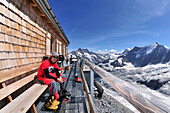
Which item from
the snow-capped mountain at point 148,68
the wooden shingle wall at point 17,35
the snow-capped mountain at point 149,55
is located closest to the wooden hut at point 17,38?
the wooden shingle wall at point 17,35

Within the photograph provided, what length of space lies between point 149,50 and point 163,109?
169m

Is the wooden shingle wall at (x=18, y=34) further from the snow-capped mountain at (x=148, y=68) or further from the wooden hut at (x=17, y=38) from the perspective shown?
the snow-capped mountain at (x=148, y=68)

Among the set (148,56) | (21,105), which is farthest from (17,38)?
(148,56)

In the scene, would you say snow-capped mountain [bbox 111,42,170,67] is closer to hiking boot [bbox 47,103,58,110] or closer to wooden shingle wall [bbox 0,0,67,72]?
wooden shingle wall [bbox 0,0,67,72]

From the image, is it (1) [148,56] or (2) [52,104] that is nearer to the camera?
(2) [52,104]

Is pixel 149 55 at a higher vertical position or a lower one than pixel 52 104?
higher

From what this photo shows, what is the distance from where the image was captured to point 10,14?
231cm

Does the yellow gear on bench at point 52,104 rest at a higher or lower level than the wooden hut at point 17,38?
lower

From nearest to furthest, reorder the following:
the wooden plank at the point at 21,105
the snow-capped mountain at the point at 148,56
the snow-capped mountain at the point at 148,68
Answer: the wooden plank at the point at 21,105
the snow-capped mountain at the point at 148,68
the snow-capped mountain at the point at 148,56

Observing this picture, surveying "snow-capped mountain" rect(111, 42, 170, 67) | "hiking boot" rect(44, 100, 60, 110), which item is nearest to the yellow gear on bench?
→ "hiking boot" rect(44, 100, 60, 110)

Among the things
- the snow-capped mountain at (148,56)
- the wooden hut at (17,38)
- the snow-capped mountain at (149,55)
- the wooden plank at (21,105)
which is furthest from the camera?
the snow-capped mountain at (148,56)

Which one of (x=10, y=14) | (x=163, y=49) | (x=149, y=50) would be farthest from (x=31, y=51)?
(x=149, y=50)

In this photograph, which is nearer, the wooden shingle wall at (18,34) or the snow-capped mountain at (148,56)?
the wooden shingle wall at (18,34)

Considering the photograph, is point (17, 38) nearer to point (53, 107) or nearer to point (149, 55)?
point (53, 107)
